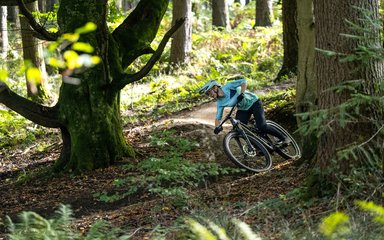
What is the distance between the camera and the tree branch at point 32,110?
37.3 feet

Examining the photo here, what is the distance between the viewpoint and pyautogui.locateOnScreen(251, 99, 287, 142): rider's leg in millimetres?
11125

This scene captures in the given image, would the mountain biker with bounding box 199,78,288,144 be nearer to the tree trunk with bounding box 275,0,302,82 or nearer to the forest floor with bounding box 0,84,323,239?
the forest floor with bounding box 0,84,323,239

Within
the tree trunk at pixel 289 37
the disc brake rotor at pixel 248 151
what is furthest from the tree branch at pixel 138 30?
the tree trunk at pixel 289 37

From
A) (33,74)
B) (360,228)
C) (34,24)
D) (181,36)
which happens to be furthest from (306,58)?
(181,36)

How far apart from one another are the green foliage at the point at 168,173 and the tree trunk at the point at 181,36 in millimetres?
10801

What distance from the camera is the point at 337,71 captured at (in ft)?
23.5

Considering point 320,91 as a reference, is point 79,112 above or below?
below

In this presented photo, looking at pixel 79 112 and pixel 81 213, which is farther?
pixel 79 112

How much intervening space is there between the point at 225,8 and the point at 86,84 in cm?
2072

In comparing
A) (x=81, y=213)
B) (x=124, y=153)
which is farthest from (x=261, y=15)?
(x=81, y=213)

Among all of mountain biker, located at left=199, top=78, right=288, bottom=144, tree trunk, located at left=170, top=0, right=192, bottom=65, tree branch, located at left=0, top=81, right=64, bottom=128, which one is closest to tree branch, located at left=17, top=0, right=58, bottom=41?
tree branch, located at left=0, top=81, right=64, bottom=128

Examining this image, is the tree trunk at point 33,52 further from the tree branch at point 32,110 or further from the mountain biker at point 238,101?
the mountain biker at point 238,101

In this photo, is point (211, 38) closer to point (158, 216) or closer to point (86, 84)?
point (86, 84)

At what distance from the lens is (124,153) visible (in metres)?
11.7
